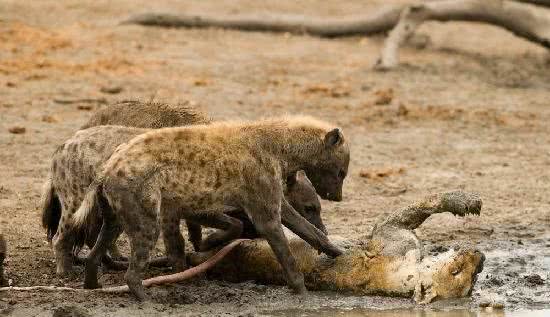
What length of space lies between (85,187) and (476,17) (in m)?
7.43

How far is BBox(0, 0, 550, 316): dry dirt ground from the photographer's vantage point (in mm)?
7020

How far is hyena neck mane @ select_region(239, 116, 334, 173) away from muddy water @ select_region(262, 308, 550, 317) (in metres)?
0.78

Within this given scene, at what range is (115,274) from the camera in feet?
23.3

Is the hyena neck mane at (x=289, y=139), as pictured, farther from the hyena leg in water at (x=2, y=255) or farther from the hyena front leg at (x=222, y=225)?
the hyena leg in water at (x=2, y=255)

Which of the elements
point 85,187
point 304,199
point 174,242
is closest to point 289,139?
point 304,199

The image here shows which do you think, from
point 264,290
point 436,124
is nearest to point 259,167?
point 264,290

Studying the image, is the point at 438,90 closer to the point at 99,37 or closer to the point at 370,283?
the point at 99,37

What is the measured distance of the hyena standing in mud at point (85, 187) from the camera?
22.4 feet

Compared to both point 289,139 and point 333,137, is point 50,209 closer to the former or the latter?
point 289,139

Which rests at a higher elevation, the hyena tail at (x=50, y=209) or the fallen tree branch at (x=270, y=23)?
the fallen tree branch at (x=270, y=23)

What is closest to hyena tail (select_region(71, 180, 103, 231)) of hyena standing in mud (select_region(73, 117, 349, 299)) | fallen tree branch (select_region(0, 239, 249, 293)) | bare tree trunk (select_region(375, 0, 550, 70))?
hyena standing in mud (select_region(73, 117, 349, 299))

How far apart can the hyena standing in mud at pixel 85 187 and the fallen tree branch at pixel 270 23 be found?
7.52m

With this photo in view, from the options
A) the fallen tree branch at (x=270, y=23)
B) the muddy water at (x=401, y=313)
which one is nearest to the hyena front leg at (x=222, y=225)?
the muddy water at (x=401, y=313)

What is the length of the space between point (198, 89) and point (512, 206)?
417cm
